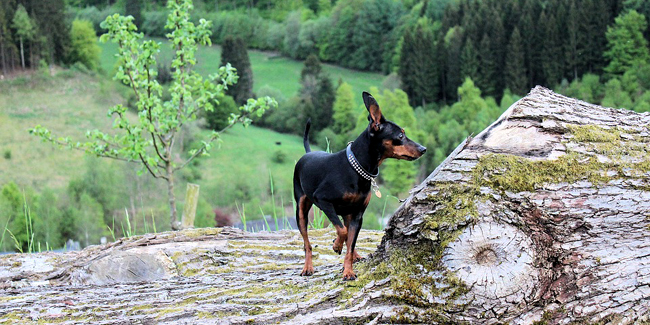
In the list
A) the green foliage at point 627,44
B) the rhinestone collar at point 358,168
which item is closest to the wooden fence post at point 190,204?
the rhinestone collar at point 358,168

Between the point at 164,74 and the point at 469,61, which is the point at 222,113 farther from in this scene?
the point at 469,61

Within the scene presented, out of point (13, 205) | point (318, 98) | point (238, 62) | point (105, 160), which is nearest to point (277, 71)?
point (238, 62)

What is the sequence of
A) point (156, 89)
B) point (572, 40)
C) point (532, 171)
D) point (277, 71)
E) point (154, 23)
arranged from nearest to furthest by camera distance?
point (532, 171), point (156, 89), point (572, 40), point (154, 23), point (277, 71)

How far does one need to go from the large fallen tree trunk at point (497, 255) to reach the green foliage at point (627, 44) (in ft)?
295

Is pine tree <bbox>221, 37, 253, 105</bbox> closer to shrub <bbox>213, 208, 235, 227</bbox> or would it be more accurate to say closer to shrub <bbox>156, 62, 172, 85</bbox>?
shrub <bbox>156, 62, 172, 85</bbox>

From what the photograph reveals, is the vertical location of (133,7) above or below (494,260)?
below

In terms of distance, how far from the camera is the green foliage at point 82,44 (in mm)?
91562

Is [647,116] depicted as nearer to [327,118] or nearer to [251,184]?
[251,184]

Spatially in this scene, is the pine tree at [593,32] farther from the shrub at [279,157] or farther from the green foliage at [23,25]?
the green foliage at [23,25]

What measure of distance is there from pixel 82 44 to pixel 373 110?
94.5 metres

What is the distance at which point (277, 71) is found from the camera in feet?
369

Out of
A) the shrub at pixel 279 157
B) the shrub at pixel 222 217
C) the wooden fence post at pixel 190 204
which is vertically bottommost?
the shrub at pixel 222 217

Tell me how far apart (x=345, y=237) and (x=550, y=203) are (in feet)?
5.13

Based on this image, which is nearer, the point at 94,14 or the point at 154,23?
the point at 154,23
